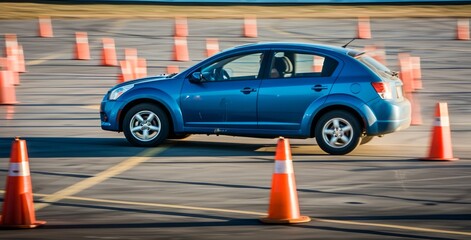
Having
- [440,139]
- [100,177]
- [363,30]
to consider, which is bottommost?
[100,177]

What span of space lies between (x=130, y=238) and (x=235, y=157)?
18.1 feet

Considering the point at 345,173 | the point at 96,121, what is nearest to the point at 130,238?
the point at 345,173

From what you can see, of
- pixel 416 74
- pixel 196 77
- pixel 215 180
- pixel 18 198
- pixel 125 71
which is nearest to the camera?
pixel 18 198

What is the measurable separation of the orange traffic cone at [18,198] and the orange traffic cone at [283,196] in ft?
6.91

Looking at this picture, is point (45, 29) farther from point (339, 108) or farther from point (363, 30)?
point (339, 108)

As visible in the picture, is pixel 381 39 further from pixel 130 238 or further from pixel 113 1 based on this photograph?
pixel 130 238

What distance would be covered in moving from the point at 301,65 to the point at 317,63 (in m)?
0.22

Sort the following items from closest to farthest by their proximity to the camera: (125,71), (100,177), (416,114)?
(100,177), (416,114), (125,71)

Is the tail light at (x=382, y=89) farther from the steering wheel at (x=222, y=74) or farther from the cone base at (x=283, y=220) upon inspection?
Answer: the cone base at (x=283, y=220)

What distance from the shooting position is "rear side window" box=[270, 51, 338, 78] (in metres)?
15.3

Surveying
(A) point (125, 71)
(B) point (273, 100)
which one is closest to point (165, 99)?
(B) point (273, 100)

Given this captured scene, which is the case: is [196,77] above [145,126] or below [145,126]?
above

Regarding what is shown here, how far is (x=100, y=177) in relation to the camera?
1331 centimetres

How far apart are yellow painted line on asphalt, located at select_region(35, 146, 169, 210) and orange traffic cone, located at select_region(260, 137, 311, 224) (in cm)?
247
